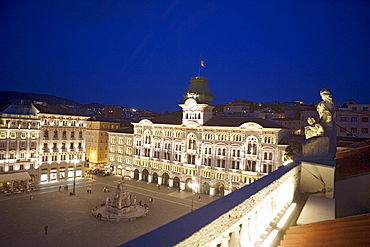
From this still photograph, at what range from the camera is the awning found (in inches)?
1812

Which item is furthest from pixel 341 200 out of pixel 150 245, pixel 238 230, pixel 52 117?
pixel 52 117

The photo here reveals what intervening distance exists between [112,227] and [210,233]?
31.4 metres

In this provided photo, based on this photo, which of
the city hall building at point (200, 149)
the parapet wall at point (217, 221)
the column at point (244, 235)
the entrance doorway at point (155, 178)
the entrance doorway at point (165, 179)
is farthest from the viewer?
the entrance doorway at point (155, 178)

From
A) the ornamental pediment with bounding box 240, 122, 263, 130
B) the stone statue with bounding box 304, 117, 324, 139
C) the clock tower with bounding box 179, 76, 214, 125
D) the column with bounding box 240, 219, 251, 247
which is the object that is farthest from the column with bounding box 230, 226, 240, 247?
the clock tower with bounding box 179, 76, 214, 125

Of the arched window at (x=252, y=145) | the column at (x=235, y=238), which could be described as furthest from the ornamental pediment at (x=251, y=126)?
the column at (x=235, y=238)

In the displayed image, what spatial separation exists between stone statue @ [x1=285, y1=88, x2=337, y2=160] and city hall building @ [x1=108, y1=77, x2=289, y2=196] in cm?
3189

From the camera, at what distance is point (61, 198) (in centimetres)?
4303

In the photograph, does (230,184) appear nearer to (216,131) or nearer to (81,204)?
(216,131)

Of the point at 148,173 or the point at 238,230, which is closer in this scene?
the point at 238,230

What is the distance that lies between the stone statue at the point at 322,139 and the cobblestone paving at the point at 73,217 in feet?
73.8

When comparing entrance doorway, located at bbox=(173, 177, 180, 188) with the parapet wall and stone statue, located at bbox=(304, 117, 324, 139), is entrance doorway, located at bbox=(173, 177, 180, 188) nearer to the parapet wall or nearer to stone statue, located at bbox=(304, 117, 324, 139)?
stone statue, located at bbox=(304, 117, 324, 139)

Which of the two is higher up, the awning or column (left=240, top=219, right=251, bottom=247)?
column (left=240, top=219, right=251, bottom=247)

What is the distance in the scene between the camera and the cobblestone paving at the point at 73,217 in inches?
1092

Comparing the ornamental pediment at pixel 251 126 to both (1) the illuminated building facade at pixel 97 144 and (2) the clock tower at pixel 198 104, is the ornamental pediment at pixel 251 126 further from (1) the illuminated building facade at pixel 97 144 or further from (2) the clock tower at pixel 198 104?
(1) the illuminated building facade at pixel 97 144
